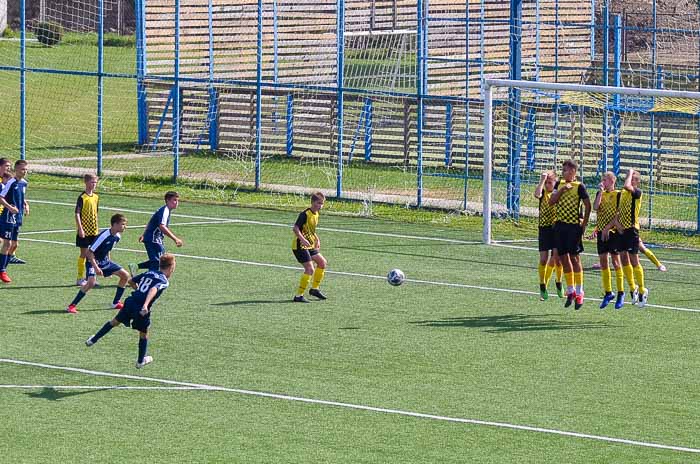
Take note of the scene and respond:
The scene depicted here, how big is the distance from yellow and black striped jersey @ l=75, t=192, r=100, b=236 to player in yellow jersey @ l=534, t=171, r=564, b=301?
6.32m

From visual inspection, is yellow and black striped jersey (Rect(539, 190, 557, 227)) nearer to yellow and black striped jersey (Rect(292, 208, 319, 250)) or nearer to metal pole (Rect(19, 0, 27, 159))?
yellow and black striped jersey (Rect(292, 208, 319, 250))

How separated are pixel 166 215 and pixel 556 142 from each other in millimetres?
14041

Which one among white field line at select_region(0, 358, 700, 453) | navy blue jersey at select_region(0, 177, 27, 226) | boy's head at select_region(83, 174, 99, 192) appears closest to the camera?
white field line at select_region(0, 358, 700, 453)

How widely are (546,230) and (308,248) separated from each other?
3366 millimetres

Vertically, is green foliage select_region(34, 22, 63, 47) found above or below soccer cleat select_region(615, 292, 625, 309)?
above

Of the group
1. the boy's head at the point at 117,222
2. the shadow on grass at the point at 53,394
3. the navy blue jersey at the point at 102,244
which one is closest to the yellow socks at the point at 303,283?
the navy blue jersey at the point at 102,244

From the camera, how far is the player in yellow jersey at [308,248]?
19.9 metres

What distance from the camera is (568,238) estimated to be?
63.1 feet

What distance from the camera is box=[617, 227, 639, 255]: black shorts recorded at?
1920 cm

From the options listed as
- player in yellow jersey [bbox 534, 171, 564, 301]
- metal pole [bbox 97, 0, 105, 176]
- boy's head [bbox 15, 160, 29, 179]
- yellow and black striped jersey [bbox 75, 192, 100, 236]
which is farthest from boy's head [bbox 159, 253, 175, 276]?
metal pole [bbox 97, 0, 105, 176]

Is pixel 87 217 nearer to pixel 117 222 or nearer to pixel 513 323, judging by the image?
pixel 117 222

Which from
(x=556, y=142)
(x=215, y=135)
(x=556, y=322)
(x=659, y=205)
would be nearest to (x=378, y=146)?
(x=215, y=135)

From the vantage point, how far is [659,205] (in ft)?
97.2

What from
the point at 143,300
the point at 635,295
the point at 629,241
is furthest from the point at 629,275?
the point at 143,300
